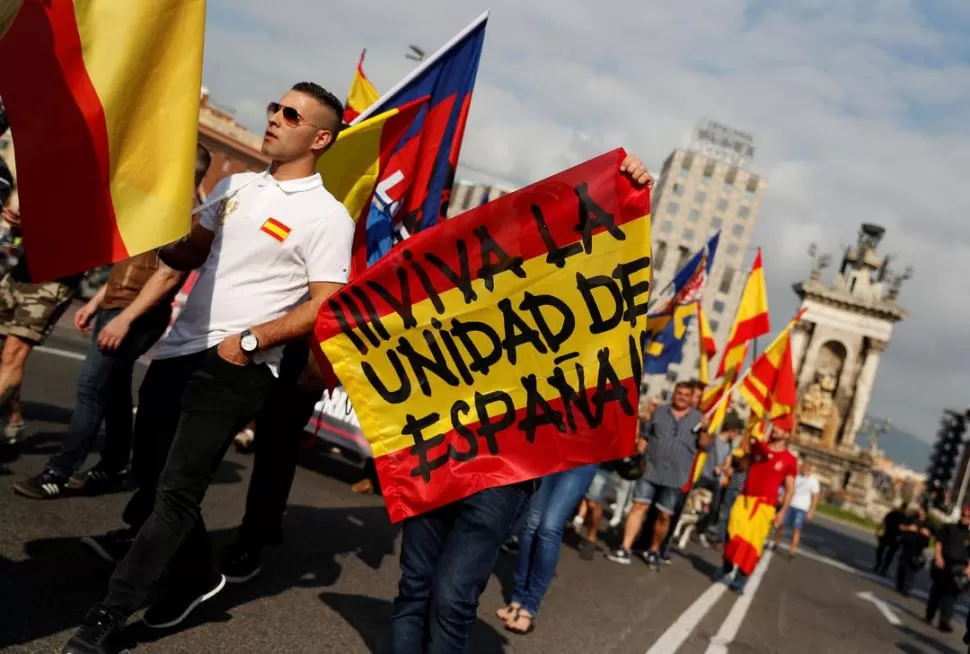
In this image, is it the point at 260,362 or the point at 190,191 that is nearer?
the point at 190,191

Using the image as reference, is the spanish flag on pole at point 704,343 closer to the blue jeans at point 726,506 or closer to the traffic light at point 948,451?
the blue jeans at point 726,506

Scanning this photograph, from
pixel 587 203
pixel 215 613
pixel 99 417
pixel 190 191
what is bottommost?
pixel 215 613

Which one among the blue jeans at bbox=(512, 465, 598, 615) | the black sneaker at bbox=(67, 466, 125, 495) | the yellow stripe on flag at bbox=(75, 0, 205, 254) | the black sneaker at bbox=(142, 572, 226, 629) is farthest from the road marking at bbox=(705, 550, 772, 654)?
the yellow stripe on flag at bbox=(75, 0, 205, 254)

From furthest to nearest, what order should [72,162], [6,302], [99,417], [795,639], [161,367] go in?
[795,639] < [6,302] < [99,417] < [161,367] < [72,162]

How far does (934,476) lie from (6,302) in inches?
2632

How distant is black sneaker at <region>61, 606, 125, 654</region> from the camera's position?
3387 millimetres

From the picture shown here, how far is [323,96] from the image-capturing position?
3.81 metres

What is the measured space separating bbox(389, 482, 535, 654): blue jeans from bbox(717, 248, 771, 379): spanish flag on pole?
10516mm

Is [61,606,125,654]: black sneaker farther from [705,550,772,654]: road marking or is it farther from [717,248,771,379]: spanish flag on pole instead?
[717,248,771,379]: spanish flag on pole

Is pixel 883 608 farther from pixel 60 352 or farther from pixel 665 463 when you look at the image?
pixel 60 352

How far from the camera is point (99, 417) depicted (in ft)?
18.4

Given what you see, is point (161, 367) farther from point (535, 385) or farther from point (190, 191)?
point (535, 385)

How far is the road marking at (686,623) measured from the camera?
21.1 ft

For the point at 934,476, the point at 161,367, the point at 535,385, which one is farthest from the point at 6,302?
the point at 934,476
